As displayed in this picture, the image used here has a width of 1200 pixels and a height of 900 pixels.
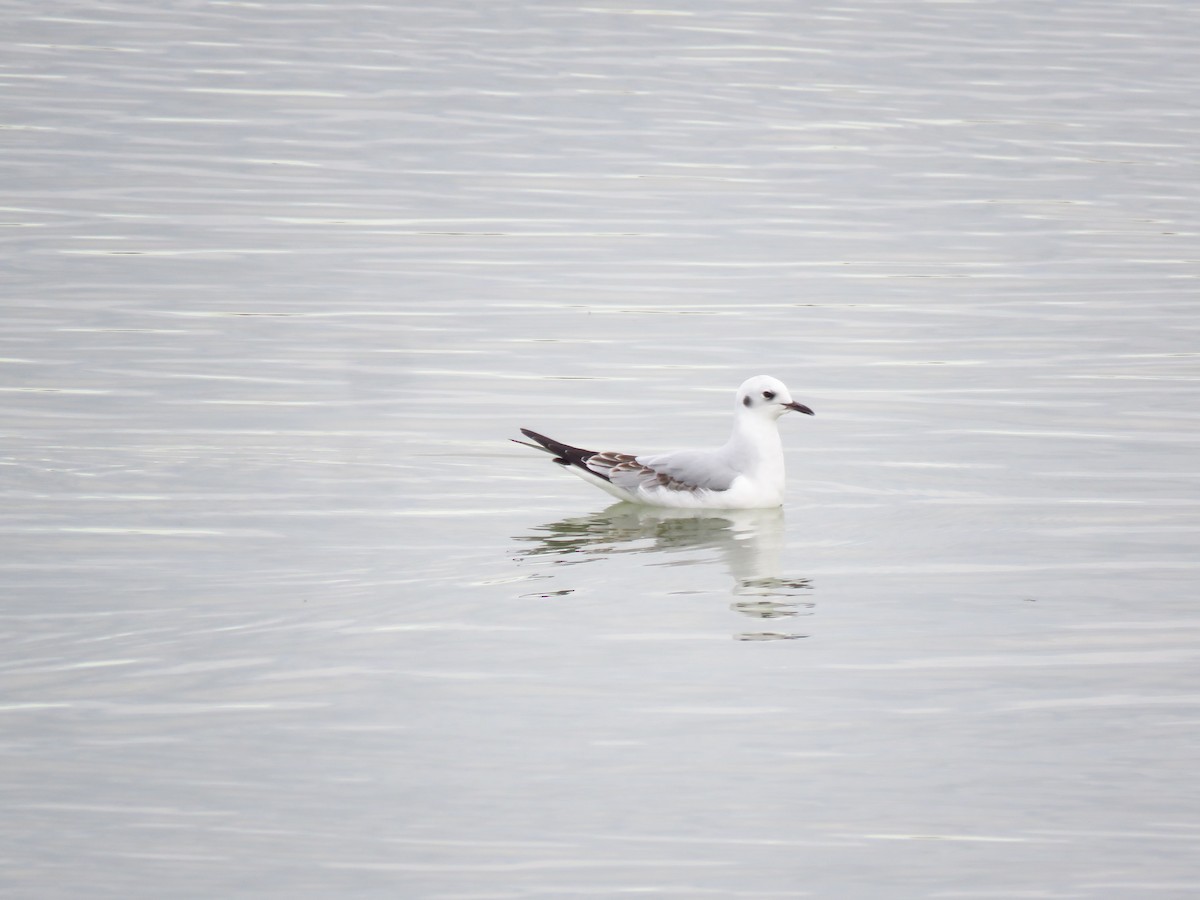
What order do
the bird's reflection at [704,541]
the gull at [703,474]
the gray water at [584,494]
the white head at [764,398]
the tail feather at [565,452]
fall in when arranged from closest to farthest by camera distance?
the gray water at [584,494]
the bird's reflection at [704,541]
the gull at [703,474]
the tail feather at [565,452]
the white head at [764,398]

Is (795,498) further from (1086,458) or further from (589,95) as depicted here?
(589,95)

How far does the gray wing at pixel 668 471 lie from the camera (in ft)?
42.5

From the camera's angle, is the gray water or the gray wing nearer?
the gray water

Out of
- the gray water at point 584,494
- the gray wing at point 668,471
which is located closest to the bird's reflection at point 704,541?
the gray water at point 584,494

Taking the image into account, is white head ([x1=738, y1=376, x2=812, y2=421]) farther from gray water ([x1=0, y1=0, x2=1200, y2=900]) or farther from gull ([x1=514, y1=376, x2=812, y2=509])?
gray water ([x1=0, y1=0, x2=1200, y2=900])

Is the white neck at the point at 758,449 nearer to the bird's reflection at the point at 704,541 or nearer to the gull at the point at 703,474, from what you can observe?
the gull at the point at 703,474

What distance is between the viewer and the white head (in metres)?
13.3

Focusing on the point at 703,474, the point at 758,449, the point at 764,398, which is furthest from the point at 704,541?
the point at 764,398

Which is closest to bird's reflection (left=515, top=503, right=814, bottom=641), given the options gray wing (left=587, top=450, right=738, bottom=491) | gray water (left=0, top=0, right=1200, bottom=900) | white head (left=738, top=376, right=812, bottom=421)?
gray water (left=0, top=0, right=1200, bottom=900)

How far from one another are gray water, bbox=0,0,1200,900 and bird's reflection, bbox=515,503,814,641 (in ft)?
0.16

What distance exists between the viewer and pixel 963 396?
1562 centimetres

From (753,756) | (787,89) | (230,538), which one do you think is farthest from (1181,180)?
(753,756)

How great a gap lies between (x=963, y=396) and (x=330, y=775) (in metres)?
8.31

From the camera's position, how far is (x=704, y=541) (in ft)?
41.1
